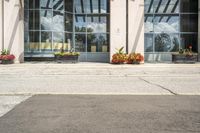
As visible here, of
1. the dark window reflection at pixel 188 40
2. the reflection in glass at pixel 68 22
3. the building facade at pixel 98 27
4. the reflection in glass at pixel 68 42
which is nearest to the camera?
the building facade at pixel 98 27

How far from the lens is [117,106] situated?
33.0 feet

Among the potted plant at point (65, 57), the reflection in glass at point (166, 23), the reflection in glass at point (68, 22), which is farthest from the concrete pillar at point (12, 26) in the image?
the reflection in glass at point (166, 23)

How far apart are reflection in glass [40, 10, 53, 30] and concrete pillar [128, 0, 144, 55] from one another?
6210mm

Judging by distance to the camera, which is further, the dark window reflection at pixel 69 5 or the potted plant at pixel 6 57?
the dark window reflection at pixel 69 5

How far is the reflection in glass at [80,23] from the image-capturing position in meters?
34.7

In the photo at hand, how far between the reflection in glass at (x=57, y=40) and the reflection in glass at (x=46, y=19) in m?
0.82

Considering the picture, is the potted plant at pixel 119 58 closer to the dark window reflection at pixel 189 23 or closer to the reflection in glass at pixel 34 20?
the reflection in glass at pixel 34 20

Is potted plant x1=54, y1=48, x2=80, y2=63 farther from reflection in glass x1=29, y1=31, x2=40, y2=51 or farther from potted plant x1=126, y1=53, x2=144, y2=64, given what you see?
potted plant x1=126, y1=53, x2=144, y2=64

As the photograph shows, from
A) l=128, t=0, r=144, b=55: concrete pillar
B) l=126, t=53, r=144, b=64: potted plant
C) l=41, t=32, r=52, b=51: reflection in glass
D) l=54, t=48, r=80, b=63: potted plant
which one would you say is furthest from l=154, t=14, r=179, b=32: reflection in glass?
l=41, t=32, r=52, b=51: reflection in glass

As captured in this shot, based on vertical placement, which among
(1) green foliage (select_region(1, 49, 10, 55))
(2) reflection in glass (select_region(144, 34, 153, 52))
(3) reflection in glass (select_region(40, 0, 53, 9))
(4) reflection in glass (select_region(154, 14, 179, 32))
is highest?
(3) reflection in glass (select_region(40, 0, 53, 9))

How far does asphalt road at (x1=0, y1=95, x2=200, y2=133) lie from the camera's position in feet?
24.3

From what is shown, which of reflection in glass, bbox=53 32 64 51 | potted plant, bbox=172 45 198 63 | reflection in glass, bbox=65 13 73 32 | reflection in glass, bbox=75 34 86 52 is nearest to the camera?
potted plant, bbox=172 45 198 63

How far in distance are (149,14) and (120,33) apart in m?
4.69

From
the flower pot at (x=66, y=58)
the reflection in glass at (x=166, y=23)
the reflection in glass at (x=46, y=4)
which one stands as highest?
the reflection in glass at (x=46, y=4)
